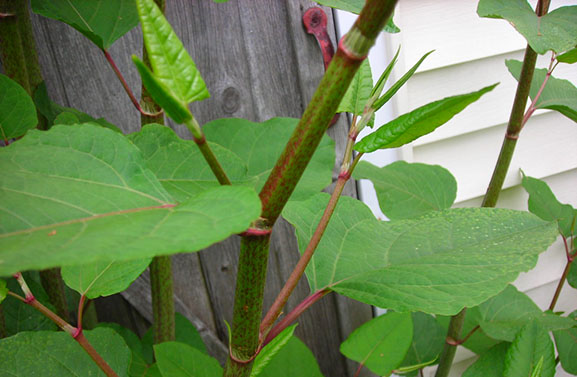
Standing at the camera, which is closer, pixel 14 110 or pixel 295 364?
pixel 14 110

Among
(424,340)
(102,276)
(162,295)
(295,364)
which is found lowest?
(424,340)

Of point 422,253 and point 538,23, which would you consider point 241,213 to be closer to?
point 422,253

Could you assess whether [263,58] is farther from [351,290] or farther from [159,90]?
[159,90]

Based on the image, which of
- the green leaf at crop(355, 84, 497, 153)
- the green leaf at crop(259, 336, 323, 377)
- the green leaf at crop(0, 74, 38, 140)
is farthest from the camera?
the green leaf at crop(259, 336, 323, 377)

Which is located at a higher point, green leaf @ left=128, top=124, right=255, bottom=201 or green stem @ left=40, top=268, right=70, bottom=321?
green leaf @ left=128, top=124, right=255, bottom=201

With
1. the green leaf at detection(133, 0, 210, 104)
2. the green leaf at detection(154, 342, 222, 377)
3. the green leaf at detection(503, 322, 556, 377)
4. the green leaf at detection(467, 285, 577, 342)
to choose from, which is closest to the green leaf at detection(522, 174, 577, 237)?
the green leaf at detection(467, 285, 577, 342)

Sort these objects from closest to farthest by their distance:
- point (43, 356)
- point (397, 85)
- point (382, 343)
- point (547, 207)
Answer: point (397, 85), point (43, 356), point (382, 343), point (547, 207)

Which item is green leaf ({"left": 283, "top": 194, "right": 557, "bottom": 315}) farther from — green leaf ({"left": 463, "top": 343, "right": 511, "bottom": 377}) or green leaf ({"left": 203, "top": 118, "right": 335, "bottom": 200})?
green leaf ({"left": 463, "top": 343, "right": 511, "bottom": 377})

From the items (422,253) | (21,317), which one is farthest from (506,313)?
(21,317)

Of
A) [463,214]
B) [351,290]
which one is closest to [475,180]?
[463,214]
